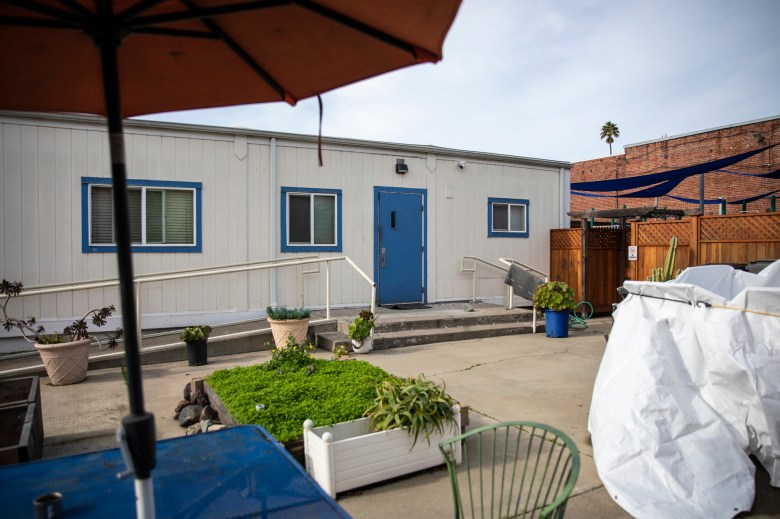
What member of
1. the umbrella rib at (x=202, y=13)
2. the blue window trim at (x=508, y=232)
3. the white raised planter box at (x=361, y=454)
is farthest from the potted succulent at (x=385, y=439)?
the blue window trim at (x=508, y=232)

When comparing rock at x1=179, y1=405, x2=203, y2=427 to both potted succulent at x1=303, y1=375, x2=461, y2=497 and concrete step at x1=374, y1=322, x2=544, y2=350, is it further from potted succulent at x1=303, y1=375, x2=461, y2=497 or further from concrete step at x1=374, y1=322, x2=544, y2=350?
concrete step at x1=374, y1=322, x2=544, y2=350

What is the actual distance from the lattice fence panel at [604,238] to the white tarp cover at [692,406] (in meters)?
7.89

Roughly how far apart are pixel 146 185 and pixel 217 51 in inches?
276

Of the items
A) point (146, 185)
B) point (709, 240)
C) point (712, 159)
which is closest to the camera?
point (146, 185)

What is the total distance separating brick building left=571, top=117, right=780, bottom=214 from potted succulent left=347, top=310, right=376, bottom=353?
16037 millimetres

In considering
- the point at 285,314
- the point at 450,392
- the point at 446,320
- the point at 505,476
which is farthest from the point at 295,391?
the point at 446,320

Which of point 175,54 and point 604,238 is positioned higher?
point 175,54

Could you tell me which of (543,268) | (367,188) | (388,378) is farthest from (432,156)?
(388,378)

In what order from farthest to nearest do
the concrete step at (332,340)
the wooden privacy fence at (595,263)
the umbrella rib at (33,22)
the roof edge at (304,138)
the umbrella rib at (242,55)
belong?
the wooden privacy fence at (595,263), the roof edge at (304,138), the concrete step at (332,340), the umbrella rib at (242,55), the umbrella rib at (33,22)

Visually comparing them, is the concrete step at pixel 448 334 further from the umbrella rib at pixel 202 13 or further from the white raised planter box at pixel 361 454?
the umbrella rib at pixel 202 13

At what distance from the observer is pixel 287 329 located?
7156 millimetres

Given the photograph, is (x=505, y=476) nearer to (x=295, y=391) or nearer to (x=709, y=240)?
(x=295, y=391)

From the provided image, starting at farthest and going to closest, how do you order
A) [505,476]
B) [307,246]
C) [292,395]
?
[307,246], [292,395], [505,476]

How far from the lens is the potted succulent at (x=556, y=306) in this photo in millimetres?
8766
